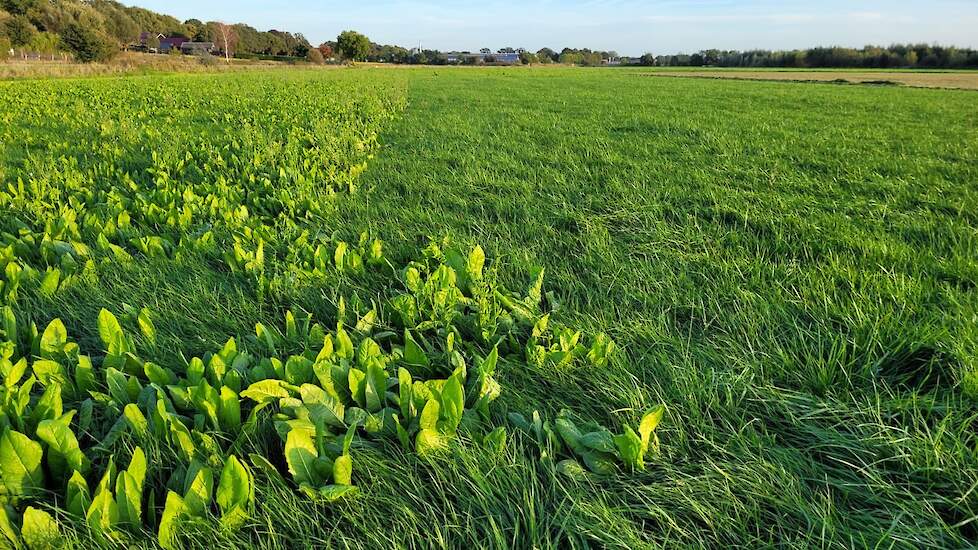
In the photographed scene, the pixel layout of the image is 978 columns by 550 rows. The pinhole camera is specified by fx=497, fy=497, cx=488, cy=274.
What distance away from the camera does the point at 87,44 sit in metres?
52.0

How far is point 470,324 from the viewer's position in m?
2.46

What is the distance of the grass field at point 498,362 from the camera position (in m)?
1.39

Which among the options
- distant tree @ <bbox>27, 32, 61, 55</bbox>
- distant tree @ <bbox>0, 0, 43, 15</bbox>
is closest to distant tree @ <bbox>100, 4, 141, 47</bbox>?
distant tree @ <bbox>0, 0, 43, 15</bbox>

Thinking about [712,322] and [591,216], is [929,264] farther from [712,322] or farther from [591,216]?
[591,216]

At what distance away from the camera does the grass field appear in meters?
1.39

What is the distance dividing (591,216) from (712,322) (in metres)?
1.87

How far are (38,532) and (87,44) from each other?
69.7 metres

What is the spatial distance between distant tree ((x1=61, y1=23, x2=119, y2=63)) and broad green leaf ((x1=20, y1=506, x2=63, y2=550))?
66.6 metres

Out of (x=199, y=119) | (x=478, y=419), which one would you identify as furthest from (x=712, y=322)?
(x=199, y=119)

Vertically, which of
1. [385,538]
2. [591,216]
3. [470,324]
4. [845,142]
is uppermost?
[845,142]

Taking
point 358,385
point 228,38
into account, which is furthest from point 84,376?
point 228,38

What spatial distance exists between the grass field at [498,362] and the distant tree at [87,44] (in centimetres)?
6315

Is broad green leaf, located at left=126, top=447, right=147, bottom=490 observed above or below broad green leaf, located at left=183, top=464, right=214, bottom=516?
above

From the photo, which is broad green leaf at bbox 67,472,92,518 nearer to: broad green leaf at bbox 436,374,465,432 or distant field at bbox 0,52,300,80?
broad green leaf at bbox 436,374,465,432
